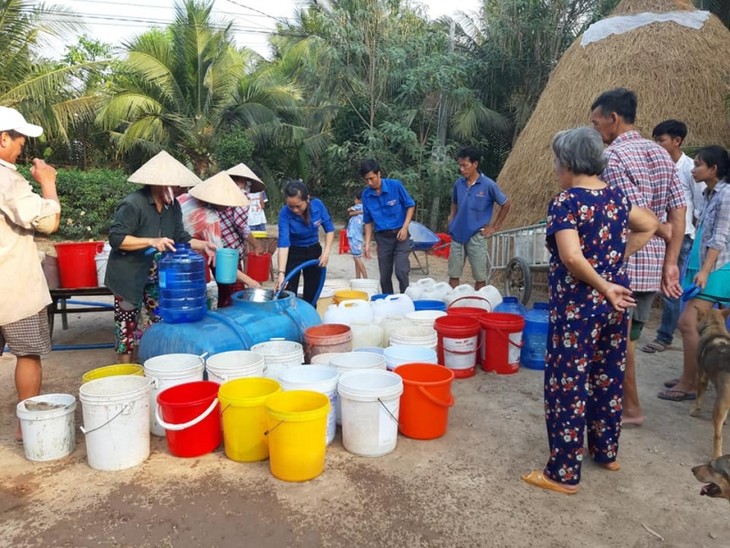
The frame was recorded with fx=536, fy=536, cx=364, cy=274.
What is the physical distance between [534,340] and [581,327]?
2.41 meters

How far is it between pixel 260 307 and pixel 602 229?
281 cm

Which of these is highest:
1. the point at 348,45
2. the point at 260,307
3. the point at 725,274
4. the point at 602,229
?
the point at 348,45

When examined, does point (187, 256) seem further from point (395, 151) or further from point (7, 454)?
point (395, 151)

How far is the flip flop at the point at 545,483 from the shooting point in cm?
293

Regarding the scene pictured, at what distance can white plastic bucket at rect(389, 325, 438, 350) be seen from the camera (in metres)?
4.40

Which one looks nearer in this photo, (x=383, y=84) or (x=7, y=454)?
(x=7, y=454)

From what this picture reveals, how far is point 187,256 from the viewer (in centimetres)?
427

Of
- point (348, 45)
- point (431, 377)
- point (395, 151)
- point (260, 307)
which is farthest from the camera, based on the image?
point (395, 151)

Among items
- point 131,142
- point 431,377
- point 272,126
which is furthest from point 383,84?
point 431,377

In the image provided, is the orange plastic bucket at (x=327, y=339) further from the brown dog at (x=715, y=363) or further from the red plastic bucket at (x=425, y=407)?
the brown dog at (x=715, y=363)

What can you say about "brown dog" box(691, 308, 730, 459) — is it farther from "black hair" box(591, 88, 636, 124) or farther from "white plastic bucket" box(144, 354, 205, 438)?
"white plastic bucket" box(144, 354, 205, 438)

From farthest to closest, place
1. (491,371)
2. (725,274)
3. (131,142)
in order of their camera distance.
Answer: (131,142), (491,371), (725,274)

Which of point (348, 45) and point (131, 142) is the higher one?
point (348, 45)

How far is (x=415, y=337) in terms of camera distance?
14.5ft
